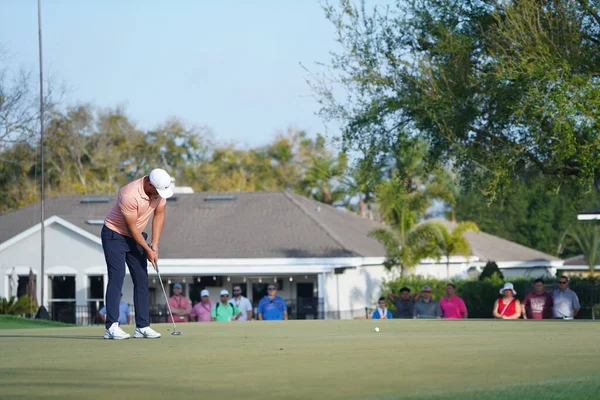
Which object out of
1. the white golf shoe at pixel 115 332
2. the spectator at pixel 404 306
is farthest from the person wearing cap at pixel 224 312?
the white golf shoe at pixel 115 332

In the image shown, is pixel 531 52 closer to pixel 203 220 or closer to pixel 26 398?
pixel 26 398

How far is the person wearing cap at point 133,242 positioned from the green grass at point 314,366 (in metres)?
0.31

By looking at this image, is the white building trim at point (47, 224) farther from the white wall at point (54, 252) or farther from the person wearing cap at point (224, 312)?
the person wearing cap at point (224, 312)

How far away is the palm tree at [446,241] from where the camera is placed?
37.1 metres

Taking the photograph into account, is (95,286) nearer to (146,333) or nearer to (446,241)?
(446,241)

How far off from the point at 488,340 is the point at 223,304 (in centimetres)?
1113

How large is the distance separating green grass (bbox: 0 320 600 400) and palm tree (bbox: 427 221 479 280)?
2749 cm

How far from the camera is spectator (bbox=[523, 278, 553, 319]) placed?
17.9 metres

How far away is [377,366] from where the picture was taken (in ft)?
20.6

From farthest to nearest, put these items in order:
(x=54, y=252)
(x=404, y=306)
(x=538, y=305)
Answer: (x=54, y=252) → (x=404, y=306) → (x=538, y=305)

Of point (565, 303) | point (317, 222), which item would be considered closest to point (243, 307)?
point (565, 303)

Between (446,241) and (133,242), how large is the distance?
3104 centimetres

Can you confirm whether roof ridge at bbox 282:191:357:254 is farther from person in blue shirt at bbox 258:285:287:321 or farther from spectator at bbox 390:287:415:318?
person in blue shirt at bbox 258:285:287:321

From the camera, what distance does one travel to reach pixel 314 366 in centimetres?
633
